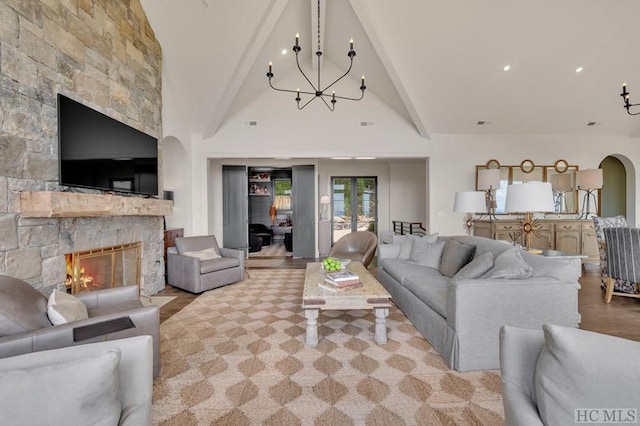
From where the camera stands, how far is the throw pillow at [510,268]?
2.35 metres

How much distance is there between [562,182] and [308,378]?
6.48 meters

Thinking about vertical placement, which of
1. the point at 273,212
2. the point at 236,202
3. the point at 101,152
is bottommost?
the point at 273,212

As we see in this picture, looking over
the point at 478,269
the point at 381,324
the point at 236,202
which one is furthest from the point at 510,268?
the point at 236,202

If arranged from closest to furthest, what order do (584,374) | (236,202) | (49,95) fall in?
1. (584,374)
2. (49,95)
3. (236,202)

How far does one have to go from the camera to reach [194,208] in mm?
6199

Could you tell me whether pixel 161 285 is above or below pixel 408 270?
below

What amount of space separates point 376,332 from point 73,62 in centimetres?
390

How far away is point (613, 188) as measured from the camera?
7.88m

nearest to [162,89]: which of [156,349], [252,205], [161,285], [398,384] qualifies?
[161,285]

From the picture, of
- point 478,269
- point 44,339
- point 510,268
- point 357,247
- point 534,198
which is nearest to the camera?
point 44,339

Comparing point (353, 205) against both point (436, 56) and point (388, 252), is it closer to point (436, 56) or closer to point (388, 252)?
point (388, 252)

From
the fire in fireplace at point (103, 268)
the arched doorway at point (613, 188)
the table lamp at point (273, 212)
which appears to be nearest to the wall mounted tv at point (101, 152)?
the fire in fireplace at point (103, 268)

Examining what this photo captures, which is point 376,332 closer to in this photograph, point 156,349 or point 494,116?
point 156,349

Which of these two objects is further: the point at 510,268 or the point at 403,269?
the point at 403,269
